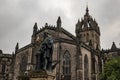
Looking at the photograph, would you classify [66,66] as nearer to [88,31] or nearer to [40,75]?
[88,31]

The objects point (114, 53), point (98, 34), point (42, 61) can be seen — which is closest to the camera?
point (42, 61)

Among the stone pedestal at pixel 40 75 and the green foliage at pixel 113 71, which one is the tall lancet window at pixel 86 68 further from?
the stone pedestal at pixel 40 75

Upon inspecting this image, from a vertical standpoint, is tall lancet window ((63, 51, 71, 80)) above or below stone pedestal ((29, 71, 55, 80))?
above

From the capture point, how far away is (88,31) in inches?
2598

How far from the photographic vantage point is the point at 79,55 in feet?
131

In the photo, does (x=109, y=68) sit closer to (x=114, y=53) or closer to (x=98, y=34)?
(x=114, y=53)

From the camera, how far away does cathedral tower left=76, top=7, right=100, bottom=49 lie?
2574 inches

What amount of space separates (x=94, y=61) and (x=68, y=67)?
7.00 meters

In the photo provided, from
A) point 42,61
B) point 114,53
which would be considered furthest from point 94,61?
point 42,61

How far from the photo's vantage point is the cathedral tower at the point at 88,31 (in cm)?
6538

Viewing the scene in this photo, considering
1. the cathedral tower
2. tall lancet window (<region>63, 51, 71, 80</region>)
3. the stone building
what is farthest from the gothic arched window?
the cathedral tower

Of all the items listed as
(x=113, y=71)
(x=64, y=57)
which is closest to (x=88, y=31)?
(x=64, y=57)

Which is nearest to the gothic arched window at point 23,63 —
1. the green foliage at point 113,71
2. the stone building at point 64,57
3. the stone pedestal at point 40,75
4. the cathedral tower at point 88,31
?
the stone building at point 64,57

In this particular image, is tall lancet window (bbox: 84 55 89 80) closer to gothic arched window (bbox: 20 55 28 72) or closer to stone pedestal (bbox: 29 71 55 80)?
gothic arched window (bbox: 20 55 28 72)
